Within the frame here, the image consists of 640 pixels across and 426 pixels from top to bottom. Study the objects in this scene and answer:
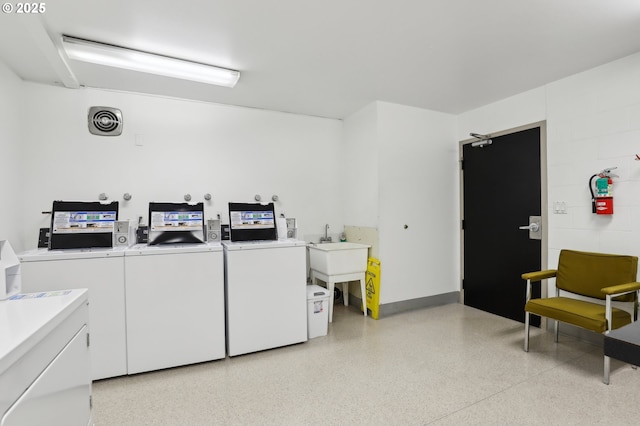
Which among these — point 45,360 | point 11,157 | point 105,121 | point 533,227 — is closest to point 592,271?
point 533,227

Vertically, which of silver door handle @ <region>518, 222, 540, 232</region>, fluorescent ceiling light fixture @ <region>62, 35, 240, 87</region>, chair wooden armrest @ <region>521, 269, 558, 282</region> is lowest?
chair wooden armrest @ <region>521, 269, 558, 282</region>

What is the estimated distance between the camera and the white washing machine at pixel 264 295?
8.97ft

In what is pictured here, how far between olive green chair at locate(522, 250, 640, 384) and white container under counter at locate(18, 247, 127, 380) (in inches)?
136

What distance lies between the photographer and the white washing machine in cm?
273

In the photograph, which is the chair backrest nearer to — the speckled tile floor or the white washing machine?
the speckled tile floor

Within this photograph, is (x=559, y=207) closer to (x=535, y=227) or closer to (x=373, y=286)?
(x=535, y=227)

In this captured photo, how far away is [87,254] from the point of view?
7.62 ft

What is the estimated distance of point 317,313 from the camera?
3170 millimetres

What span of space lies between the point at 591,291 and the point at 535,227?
82 centimetres

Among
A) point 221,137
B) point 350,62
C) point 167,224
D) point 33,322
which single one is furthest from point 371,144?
point 33,322

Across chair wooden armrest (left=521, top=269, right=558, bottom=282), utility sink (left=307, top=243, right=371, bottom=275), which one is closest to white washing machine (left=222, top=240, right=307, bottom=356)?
utility sink (left=307, top=243, right=371, bottom=275)

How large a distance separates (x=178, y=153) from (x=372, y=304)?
2.92m

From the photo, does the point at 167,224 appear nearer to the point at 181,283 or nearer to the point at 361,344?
the point at 181,283

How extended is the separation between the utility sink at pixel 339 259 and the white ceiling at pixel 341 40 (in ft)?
6.03
